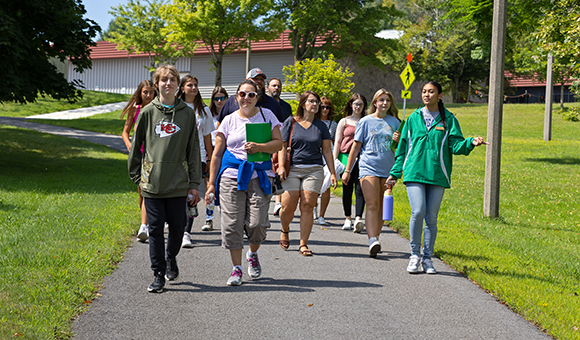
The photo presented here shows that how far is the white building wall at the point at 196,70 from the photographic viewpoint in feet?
147

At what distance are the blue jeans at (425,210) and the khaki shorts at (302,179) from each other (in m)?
1.34

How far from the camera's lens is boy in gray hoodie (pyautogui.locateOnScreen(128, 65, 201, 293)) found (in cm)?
522

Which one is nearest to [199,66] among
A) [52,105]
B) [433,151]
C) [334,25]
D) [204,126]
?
[52,105]

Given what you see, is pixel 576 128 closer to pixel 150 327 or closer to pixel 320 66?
pixel 320 66

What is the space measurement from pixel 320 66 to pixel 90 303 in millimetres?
15885

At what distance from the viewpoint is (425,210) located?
6.46 metres

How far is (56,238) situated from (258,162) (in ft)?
10.6

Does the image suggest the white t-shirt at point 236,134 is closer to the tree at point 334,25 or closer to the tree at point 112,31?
the tree at point 334,25

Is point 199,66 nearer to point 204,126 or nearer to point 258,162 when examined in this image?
point 204,126

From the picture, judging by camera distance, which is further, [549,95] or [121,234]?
[549,95]

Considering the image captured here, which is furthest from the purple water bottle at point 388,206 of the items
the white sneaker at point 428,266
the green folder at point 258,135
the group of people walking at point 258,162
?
the green folder at point 258,135

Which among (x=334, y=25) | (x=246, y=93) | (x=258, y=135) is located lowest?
(x=258, y=135)

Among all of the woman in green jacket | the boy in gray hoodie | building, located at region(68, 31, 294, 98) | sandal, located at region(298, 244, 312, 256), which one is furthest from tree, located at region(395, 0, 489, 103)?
the boy in gray hoodie

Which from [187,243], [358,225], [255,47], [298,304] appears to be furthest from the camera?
[255,47]
